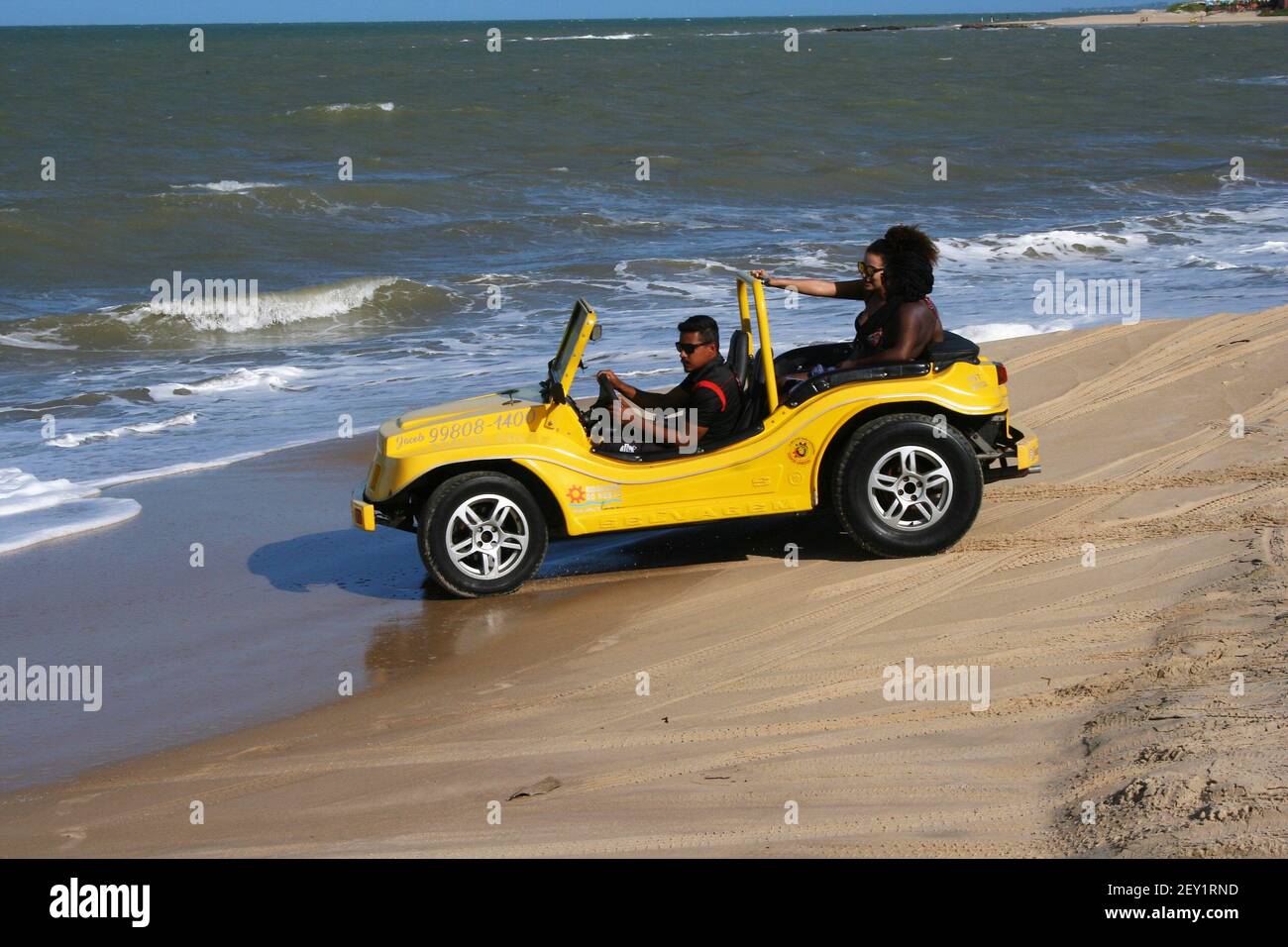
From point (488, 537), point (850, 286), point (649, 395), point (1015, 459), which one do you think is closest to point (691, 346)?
point (649, 395)

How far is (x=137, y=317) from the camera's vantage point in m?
16.2

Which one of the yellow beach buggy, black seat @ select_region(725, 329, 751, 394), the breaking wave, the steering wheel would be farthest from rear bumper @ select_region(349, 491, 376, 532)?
the breaking wave

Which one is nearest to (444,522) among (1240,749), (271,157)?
(1240,749)

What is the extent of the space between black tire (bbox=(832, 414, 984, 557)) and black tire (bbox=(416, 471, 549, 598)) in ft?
4.87

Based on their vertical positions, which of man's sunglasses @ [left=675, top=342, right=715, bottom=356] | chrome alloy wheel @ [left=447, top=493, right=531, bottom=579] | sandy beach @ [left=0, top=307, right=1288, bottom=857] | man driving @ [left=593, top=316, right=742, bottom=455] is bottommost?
sandy beach @ [left=0, top=307, right=1288, bottom=857]

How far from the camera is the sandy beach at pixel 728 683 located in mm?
4199

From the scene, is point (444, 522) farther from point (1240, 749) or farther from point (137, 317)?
point (137, 317)

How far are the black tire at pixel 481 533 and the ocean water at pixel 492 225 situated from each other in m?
2.76

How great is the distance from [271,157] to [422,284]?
16.4m

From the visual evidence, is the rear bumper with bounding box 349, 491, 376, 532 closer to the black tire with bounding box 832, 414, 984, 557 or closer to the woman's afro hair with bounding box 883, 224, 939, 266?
the black tire with bounding box 832, 414, 984, 557

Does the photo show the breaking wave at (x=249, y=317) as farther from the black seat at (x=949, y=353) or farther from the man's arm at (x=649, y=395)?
the black seat at (x=949, y=353)

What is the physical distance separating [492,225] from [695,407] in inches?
649

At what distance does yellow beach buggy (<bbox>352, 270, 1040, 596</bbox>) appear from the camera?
22.6ft

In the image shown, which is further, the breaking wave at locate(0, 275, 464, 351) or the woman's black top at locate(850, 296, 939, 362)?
the breaking wave at locate(0, 275, 464, 351)
